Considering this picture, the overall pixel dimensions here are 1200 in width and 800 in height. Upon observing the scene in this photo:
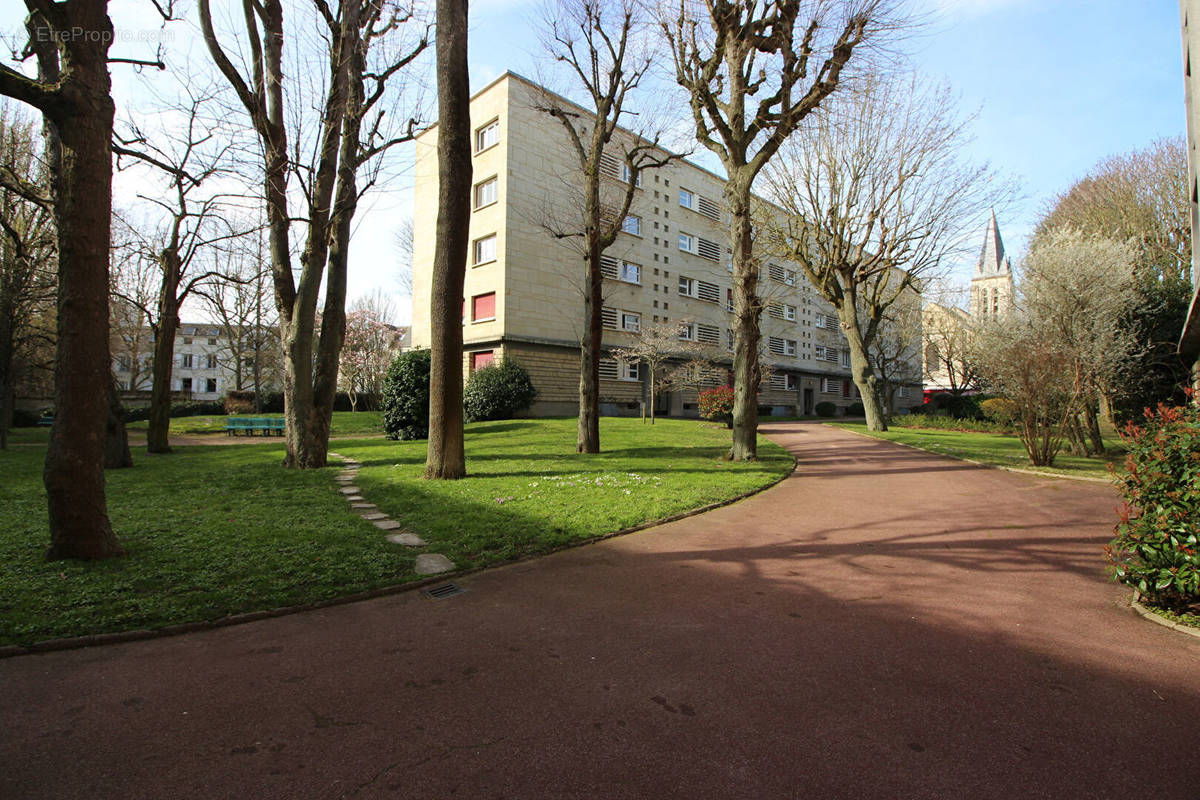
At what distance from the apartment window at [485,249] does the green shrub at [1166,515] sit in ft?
78.8

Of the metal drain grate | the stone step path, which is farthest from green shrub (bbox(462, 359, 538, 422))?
the metal drain grate

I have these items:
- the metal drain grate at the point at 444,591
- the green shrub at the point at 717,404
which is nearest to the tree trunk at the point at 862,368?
the green shrub at the point at 717,404

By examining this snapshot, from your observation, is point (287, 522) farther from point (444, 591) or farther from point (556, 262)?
point (556, 262)

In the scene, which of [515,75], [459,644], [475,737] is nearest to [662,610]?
[459,644]

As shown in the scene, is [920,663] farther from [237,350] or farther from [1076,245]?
[237,350]

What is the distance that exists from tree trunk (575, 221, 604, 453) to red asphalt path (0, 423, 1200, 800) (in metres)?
7.82

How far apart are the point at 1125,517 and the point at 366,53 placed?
13.2 metres

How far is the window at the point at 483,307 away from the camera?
998 inches

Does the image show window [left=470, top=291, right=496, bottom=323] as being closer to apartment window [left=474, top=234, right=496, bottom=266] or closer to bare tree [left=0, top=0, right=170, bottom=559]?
apartment window [left=474, top=234, right=496, bottom=266]

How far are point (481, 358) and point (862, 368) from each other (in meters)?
16.7

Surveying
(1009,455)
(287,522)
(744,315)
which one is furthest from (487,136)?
(287,522)

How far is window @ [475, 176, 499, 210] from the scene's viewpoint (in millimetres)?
25723

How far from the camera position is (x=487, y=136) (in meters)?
26.2

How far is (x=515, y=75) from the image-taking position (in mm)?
24875
